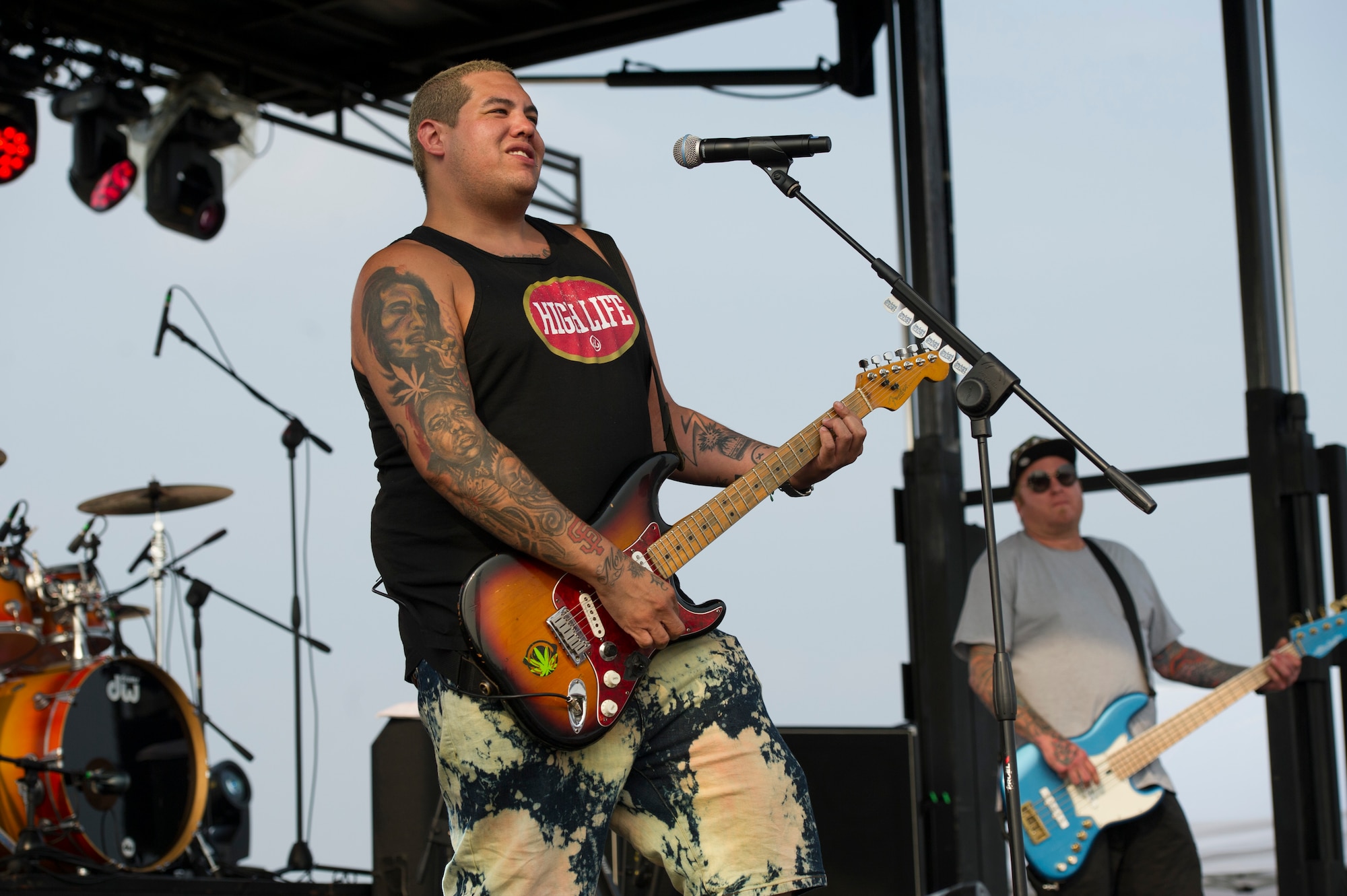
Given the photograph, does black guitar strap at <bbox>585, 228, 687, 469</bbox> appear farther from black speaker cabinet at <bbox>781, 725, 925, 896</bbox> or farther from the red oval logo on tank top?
black speaker cabinet at <bbox>781, 725, 925, 896</bbox>

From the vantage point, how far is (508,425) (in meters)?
2.35

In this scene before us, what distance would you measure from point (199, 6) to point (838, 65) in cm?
327

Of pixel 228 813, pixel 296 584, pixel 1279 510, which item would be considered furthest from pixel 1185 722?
pixel 228 813

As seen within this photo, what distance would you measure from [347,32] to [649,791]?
598cm

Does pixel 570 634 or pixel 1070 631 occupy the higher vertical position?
pixel 570 634

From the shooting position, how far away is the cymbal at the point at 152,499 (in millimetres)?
5922

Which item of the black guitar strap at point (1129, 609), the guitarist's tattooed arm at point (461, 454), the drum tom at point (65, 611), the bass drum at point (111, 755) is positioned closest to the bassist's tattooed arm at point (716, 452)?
A: the guitarist's tattooed arm at point (461, 454)

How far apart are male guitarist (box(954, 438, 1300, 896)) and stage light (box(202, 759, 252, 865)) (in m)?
4.16

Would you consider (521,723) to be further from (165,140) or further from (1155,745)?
(165,140)

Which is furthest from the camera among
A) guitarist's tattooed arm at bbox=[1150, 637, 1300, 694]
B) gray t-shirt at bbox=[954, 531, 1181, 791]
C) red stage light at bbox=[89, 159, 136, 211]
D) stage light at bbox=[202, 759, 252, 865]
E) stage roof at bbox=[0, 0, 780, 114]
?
red stage light at bbox=[89, 159, 136, 211]

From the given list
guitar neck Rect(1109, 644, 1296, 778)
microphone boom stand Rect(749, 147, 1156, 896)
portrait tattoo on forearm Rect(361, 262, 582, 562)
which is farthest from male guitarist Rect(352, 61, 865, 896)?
guitar neck Rect(1109, 644, 1296, 778)

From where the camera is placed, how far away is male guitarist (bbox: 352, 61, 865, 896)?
7.37 ft

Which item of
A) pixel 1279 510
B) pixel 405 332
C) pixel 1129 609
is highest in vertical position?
pixel 405 332

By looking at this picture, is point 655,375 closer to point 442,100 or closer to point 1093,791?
point 442,100
